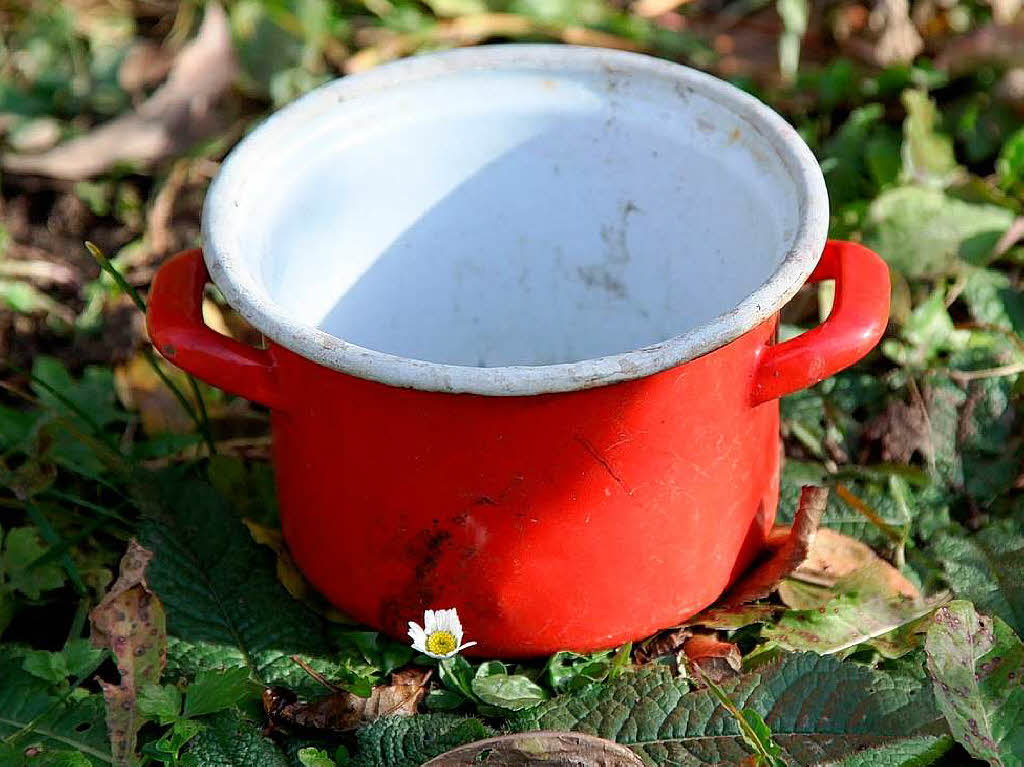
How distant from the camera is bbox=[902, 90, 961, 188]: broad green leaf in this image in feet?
7.84

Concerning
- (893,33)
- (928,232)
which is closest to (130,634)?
(928,232)

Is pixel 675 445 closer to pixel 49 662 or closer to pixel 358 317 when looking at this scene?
pixel 358 317

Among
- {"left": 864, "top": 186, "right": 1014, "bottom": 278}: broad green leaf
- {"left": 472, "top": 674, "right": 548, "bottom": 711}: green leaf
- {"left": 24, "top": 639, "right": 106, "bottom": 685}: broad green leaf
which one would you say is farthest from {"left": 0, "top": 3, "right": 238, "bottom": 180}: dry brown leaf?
{"left": 472, "top": 674, "right": 548, "bottom": 711}: green leaf

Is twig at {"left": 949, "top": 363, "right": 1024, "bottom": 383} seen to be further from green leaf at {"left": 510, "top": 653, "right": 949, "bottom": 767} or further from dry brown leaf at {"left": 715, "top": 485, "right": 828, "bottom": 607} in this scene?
green leaf at {"left": 510, "top": 653, "right": 949, "bottom": 767}

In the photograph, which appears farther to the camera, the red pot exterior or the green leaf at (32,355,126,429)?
the green leaf at (32,355,126,429)

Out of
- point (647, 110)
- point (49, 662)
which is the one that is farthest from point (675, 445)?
point (49, 662)

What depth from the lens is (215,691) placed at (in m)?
1.59

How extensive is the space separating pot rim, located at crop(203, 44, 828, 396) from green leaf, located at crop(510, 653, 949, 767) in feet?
1.41

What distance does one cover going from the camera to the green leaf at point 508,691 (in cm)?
164

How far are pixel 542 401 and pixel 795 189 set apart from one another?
462mm

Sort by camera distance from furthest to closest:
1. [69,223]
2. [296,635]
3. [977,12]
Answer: [977,12] < [69,223] < [296,635]

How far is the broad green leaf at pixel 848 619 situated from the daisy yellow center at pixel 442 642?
0.44 meters

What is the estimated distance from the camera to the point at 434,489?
152cm

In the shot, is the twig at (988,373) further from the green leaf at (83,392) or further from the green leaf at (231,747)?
the green leaf at (83,392)
